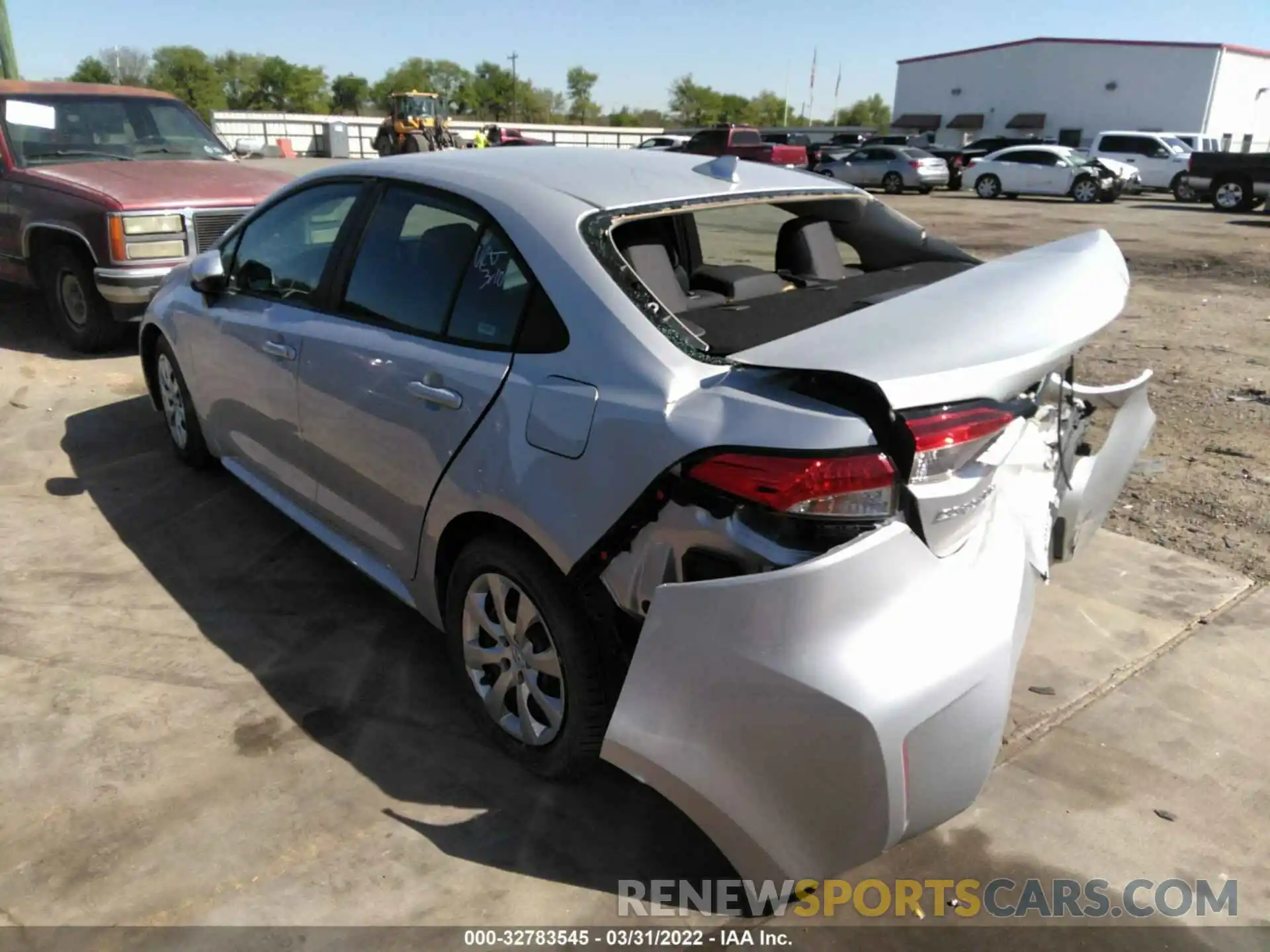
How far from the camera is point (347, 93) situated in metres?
102

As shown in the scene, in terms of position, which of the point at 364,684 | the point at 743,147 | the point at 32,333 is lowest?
the point at 364,684

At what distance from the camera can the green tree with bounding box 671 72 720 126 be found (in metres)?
103

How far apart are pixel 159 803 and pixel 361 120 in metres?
52.4

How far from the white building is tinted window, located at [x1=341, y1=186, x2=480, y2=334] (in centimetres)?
4574

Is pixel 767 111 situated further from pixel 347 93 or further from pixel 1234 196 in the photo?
pixel 1234 196

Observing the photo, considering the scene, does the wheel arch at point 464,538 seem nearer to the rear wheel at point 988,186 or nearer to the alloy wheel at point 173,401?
the alloy wheel at point 173,401

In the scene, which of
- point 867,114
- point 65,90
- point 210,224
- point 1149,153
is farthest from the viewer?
point 867,114

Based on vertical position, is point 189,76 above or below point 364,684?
above

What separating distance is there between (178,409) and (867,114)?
123 m

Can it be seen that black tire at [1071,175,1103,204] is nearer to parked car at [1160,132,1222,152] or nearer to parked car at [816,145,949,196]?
parked car at [816,145,949,196]

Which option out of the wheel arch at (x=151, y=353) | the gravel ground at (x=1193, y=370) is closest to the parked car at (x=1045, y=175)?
the gravel ground at (x=1193, y=370)

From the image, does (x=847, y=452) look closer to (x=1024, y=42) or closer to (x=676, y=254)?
(x=676, y=254)

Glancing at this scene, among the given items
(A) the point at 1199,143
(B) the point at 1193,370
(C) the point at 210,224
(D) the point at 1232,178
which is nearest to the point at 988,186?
(D) the point at 1232,178

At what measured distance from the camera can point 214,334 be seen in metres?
4.16
